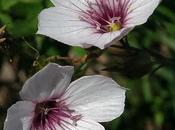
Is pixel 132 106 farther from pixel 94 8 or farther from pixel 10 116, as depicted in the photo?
pixel 10 116

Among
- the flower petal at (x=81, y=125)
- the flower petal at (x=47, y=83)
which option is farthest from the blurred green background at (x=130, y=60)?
the flower petal at (x=81, y=125)

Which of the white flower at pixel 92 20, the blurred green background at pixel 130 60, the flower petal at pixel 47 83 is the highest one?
the white flower at pixel 92 20

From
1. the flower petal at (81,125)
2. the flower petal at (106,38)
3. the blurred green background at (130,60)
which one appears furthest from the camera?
the blurred green background at (130,60)

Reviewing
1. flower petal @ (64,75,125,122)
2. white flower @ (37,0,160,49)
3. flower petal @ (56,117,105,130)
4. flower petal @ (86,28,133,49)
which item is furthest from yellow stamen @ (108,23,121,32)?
flower petal @ (56,117,105,130)

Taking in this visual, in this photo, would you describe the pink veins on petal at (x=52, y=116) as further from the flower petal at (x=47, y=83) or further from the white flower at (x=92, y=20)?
the white flower at (x=92, y=20)

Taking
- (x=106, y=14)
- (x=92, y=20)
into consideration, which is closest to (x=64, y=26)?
(x=92, y=20)
